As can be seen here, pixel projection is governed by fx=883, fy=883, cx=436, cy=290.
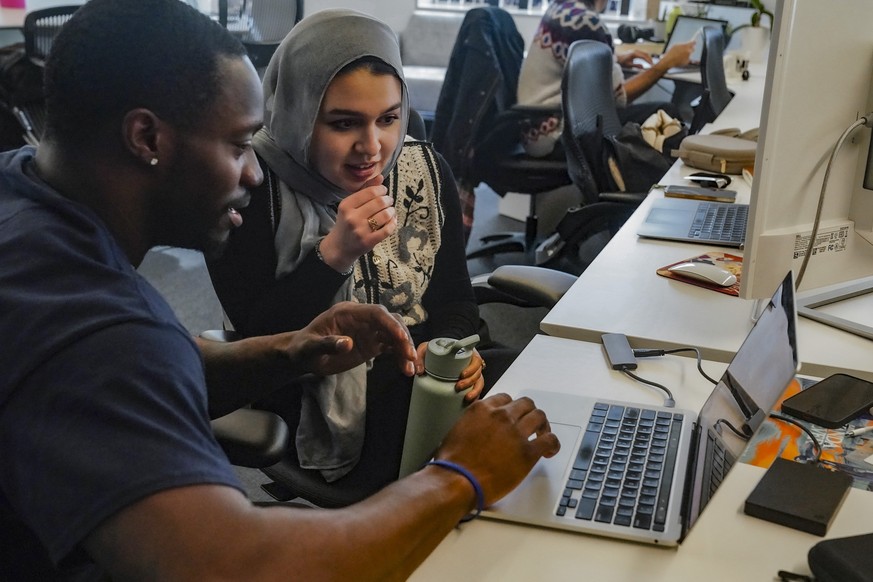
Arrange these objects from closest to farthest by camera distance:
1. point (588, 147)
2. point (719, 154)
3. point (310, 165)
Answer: point (310, 165) < point (719, 154) < point (588, 147)

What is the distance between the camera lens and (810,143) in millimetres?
1245

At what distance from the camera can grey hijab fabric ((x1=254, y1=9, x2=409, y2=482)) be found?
4.69ft

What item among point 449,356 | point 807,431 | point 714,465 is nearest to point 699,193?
point 807,431

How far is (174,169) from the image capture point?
2.66ft

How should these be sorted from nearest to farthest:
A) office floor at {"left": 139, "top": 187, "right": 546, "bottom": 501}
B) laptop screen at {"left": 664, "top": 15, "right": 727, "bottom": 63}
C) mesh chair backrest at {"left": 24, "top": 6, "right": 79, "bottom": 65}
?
1. office floor at {"left": 139, "top": 187, "right": 546, "bottom": 501}
2. mesh chair backrest at {"left": 24, "top": 6, "right": 79, "bottom": 65}
3. laptop screen at {"left": 664, "top": 15, "right": 727, "bottom": 63}

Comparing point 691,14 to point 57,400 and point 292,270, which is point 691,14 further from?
point 57,400

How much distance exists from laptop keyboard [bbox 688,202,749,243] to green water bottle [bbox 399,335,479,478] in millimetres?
901

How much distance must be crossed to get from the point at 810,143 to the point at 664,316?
A: 35 cm

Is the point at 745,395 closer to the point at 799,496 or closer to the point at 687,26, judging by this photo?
the point at 799,496

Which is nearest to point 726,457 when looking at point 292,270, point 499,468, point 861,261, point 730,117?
point 499,468

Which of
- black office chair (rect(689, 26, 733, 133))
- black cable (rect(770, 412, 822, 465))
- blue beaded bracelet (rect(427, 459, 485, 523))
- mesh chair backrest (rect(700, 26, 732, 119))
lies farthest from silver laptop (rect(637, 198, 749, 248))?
mesh chair backrest (rect(700, 26, 732, 119))

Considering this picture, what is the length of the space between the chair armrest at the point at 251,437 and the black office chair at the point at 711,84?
2.39 metres

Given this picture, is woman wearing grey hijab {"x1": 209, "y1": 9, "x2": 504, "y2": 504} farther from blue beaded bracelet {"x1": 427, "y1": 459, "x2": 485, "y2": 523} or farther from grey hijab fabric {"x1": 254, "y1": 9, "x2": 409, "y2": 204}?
blue beaded bracelet {"x1": 427, "y1": 459, "x2": 485, "y2": 523}

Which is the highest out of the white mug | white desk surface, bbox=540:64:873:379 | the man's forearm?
the white mug
